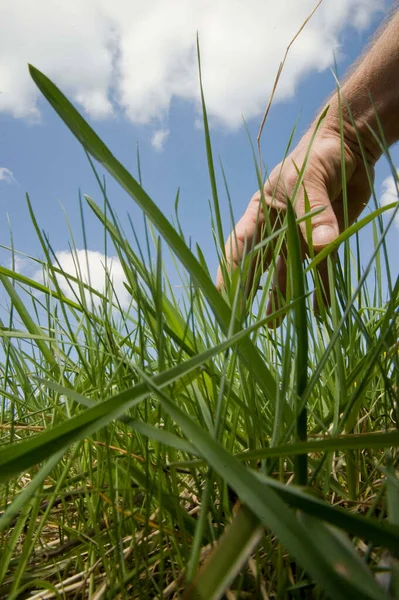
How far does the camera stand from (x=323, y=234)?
3.71ft

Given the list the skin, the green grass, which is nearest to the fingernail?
the skin

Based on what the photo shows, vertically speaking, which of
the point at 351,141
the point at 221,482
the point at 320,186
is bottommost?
the point at 221,482

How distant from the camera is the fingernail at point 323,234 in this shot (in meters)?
1.11

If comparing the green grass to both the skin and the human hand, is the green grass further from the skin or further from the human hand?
the skin

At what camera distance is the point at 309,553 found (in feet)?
0.65

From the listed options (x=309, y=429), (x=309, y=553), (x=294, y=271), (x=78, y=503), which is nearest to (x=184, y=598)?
(x=309, y=553)

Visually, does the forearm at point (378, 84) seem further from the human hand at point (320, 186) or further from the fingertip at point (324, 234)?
the fingertip at point (324, 234)

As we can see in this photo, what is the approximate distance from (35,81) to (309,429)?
53 cm

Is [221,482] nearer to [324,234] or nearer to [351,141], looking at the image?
[324,234]

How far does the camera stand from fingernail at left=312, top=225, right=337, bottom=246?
3.66ft

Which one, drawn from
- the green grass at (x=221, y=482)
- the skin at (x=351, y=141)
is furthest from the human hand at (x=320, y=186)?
the green grass at (x=221, y=482)

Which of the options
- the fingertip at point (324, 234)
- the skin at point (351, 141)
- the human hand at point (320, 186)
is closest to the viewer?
the fingertip at point (324, 234)

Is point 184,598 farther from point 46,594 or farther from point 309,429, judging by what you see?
point 309,429

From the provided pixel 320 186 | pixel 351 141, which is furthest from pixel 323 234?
pixel 351 141
